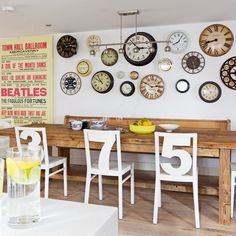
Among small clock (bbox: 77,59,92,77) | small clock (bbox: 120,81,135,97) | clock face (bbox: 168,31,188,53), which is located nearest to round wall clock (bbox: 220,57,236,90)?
clock face (bbox: 168,31,188,53)

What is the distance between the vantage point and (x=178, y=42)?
4457 mm

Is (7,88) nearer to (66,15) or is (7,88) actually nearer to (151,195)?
(66,15)

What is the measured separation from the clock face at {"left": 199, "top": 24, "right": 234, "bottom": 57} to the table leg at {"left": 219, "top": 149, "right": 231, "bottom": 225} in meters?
2.05

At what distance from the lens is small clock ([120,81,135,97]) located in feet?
15.5

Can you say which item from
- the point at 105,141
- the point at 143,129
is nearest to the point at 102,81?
the point at 143,129

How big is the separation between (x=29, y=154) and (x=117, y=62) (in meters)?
3.91

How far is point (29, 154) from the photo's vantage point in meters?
1.03

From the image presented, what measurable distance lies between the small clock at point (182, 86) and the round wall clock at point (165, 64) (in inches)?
10.6

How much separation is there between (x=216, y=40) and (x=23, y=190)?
12.9 feet

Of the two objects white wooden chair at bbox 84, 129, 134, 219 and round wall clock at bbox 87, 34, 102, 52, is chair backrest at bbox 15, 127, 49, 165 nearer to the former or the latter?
white wooden chair at bbox 84, 129, 134, 219

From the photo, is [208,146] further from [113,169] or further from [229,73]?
[229,73]

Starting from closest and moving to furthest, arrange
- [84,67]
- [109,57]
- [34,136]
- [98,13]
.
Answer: [34,136]
[98,13]
[109,57]
[84,67]

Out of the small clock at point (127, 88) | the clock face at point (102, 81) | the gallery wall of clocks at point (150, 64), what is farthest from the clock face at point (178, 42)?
the clock face at point (102, 81)

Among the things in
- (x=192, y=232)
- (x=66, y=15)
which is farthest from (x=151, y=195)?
(x=66, y=15)
